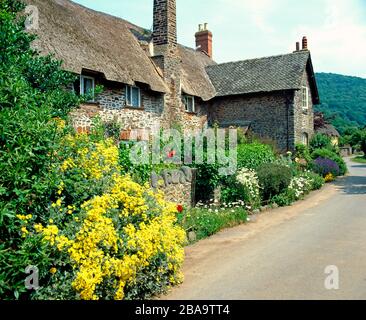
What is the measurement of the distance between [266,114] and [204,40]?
34.9ft

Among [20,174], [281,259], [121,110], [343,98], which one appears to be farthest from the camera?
[343,98]

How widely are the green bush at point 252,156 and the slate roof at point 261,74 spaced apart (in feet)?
24.8

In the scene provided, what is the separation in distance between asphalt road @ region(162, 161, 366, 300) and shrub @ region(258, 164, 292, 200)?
1718 mm

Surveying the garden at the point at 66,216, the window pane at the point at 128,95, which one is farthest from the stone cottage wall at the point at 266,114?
the garden at the point at 66,216

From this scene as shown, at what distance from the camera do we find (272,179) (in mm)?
13852

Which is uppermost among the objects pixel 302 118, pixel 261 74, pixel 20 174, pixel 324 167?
pixel 261 74

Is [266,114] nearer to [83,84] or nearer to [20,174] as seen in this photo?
[83,84]

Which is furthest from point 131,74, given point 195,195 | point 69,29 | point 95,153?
point 95,153

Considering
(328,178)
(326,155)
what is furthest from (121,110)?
(326,155)

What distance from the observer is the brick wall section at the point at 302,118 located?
23734 millimetres

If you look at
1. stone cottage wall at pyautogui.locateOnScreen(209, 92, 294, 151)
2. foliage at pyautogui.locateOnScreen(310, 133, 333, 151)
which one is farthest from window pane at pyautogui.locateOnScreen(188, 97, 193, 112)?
foliage at pyautogui.locateOnScreen(310, 133, 333, 151)

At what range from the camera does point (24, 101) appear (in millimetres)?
5285

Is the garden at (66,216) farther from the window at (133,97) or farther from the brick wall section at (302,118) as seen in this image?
the brick wall section at (302,118)

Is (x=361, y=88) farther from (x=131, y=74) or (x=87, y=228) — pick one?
(x=87, y=228)
